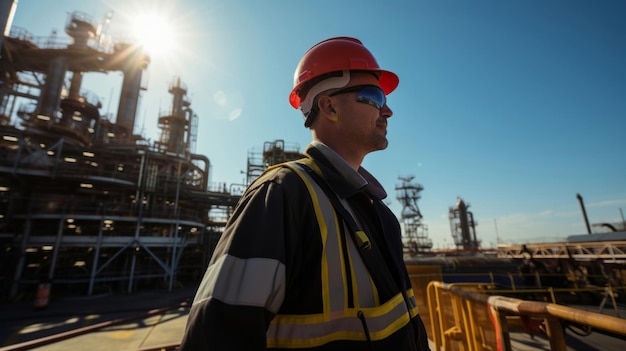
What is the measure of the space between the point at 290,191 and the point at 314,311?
0.45 meters

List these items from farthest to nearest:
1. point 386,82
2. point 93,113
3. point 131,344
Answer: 1. point 93,113
2. point 131,344
3. point 386,82

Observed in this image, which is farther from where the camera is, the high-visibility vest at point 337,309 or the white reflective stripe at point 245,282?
the high-visibility vest at point 337,309

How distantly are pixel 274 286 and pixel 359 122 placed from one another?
1114mm

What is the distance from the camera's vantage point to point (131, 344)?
19.9 ft

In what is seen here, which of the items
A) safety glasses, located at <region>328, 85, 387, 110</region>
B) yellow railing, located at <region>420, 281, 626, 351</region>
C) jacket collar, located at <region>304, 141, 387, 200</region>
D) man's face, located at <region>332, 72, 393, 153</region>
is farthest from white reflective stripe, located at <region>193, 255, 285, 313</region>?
yellow railing, located at <region>420, 281, 626, 351</region>

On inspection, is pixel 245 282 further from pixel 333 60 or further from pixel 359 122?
pixel 333 60

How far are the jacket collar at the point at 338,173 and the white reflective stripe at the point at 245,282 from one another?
0.52 m

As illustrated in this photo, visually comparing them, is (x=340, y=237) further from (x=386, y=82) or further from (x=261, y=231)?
(x=386, y=82)

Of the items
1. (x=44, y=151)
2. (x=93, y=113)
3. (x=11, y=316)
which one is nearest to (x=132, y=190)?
(x=44, y=151)

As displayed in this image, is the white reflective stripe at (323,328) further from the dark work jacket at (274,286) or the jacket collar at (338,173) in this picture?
the jacket collar at (338,173)

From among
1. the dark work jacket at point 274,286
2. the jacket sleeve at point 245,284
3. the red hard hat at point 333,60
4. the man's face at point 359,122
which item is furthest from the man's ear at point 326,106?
the jacket sleeve at point 245,284

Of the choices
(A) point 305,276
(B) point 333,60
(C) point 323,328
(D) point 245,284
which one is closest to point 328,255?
(A) point 305,276

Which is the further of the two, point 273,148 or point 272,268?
point 273,148

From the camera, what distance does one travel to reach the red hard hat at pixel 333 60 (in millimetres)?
1678
